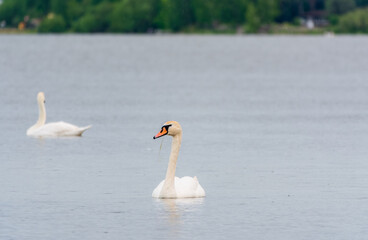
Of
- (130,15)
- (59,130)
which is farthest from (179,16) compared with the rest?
(59,130)

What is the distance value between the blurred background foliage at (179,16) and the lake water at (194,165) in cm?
12605

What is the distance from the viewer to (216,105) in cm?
3769

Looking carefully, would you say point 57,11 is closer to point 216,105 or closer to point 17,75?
point 17,75

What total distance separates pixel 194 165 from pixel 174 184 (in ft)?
13.7

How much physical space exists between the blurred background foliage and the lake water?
414 ft

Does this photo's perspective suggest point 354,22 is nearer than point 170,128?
No

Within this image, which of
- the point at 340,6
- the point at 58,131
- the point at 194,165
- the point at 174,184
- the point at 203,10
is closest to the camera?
the point at 174,184

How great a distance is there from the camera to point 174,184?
672 inches

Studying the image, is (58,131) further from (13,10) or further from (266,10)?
(13,10)

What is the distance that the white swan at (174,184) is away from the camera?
16.9 metres

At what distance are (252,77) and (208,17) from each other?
4516 inches

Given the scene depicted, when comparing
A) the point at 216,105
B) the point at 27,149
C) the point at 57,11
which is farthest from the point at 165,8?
the point at 27,149

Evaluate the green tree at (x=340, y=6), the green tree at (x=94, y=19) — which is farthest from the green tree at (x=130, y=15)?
the green tree at (x=340, y=6)

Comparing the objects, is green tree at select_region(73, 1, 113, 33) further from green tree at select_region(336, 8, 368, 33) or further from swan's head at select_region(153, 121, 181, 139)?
swan's head at select_region(153, 121, 181, 139)
